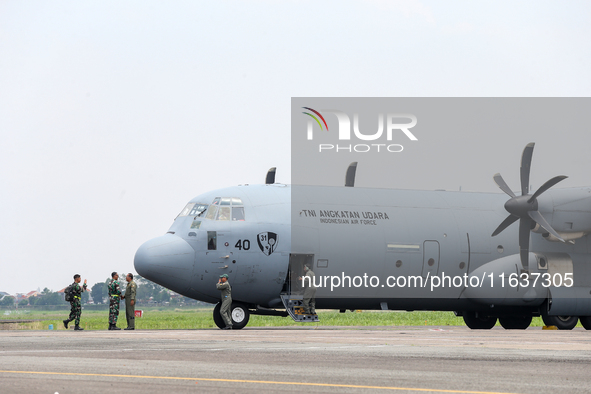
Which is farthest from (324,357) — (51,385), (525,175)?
(525,175)

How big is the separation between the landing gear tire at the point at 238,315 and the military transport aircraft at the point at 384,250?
0.04 m

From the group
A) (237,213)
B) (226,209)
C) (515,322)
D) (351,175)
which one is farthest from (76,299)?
(515,322)

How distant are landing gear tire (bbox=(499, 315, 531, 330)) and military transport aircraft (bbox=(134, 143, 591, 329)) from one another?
808 mm

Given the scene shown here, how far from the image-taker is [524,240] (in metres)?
27.4

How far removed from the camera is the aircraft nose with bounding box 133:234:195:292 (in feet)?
76.9

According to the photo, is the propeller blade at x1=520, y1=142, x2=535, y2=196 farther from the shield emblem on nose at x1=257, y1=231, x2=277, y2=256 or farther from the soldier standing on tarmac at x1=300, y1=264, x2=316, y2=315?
the shield emblem on nose at x1=257, y1=231, x2=277, y2=256

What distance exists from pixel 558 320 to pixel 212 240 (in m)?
13.5

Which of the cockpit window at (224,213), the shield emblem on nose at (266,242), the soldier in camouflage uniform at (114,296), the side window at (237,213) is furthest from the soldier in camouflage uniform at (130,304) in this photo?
the shield emblem on nose at (266,242)

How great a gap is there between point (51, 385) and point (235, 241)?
15.7 meters

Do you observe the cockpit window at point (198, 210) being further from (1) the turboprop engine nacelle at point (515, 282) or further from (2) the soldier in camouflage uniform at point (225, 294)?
(1) the turboprop engine nacelle at point (515, 282)

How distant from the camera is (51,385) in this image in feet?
27.7

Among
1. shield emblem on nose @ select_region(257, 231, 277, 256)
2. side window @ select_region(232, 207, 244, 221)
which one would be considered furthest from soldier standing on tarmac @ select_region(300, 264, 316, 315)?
side window @ select_region(232, 207, 244, 221)

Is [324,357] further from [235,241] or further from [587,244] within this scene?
[587,244]

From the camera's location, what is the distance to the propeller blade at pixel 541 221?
26156 mm
